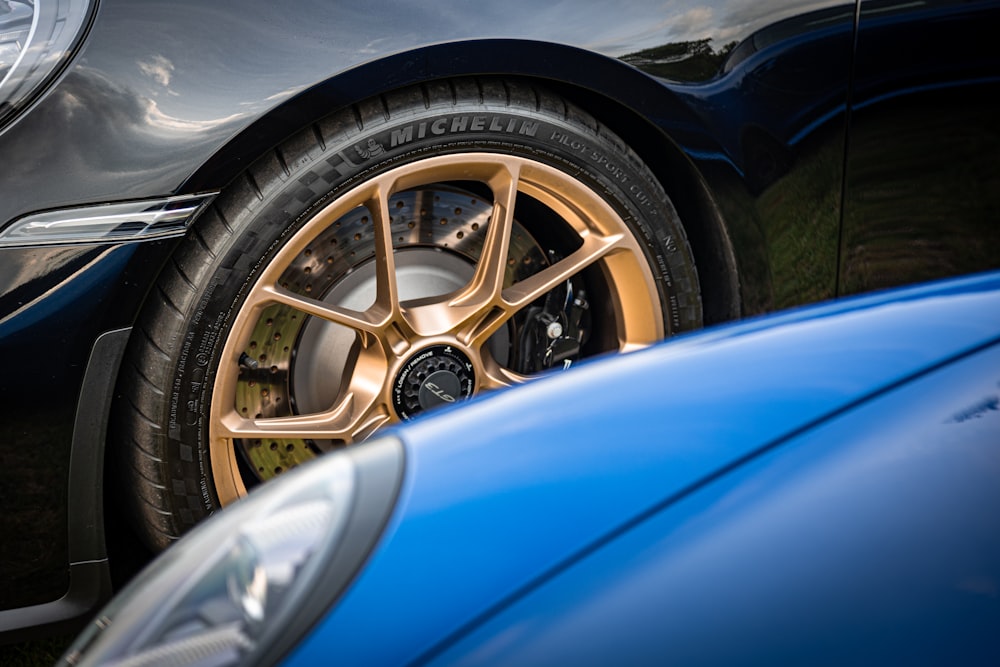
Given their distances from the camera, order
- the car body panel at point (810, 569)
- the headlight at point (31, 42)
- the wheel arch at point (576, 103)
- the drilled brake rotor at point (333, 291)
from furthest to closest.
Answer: the drilled brake rotor at point (333, 291) < the wheel arch at point (576, 103) < the headlight at point (31, 42) < the car body panel at point (810, 569)

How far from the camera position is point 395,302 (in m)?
1.72

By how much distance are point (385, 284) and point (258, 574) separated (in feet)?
3.44

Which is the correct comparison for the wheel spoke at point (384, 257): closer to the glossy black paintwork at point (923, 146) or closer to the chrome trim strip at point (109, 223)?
the chrome trim strip at point (109, 223)

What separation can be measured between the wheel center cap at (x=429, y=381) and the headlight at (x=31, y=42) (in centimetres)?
77

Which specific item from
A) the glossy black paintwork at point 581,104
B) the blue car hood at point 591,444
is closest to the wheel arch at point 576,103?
the glossy black paintwork at point 581,104

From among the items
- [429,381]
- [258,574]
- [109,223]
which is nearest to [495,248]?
[429,381]

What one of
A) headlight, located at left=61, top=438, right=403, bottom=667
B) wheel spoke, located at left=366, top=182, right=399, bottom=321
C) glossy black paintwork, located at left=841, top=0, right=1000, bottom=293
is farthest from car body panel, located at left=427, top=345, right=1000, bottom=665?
glossy black paintwork, located at left=841, top=0, right=1000, bottom=293

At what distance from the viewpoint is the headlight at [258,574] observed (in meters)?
0.67

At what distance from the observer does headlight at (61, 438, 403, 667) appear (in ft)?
2.21

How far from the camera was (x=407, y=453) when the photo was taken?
0.82m

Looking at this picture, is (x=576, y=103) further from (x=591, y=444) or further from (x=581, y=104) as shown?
(x=591, y=444)

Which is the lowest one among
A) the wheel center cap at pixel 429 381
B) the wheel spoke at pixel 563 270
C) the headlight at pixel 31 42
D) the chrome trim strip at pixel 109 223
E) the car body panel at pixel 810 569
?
the car body panel at pixel 810 569

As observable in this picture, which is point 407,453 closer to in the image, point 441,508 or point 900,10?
point 441,508

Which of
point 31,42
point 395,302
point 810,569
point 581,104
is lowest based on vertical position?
point 810,569
